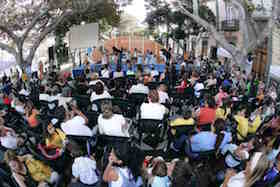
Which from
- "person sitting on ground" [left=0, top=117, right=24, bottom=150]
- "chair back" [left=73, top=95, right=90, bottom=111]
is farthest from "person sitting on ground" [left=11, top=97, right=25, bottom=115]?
"person sitting on ground" [left=0, top=117, right=24, bottom=150]

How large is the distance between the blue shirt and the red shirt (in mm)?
721

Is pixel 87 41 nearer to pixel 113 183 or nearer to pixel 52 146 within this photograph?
pixel 52 146

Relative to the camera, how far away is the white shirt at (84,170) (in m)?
3.76

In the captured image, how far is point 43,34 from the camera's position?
10469 mm

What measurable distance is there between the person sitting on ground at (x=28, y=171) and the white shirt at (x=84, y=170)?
0.59 metres

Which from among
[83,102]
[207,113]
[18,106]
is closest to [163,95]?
[207,113]

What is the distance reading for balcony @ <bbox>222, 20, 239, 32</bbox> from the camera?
20.3 meters

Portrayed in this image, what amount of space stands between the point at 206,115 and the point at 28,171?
304cm

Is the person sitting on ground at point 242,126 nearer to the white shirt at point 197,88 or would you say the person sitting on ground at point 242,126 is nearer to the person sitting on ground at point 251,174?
the person sitting on ground at point 251,174

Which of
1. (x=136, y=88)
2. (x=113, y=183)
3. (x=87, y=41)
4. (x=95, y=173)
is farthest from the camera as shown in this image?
(x=87, y=41)

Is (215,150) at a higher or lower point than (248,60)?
lower

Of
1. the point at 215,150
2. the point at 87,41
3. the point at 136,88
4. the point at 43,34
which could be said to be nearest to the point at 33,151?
the point at 215,150

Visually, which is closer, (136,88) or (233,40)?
(136,88)

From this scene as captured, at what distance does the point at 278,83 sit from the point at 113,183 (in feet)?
26.7
